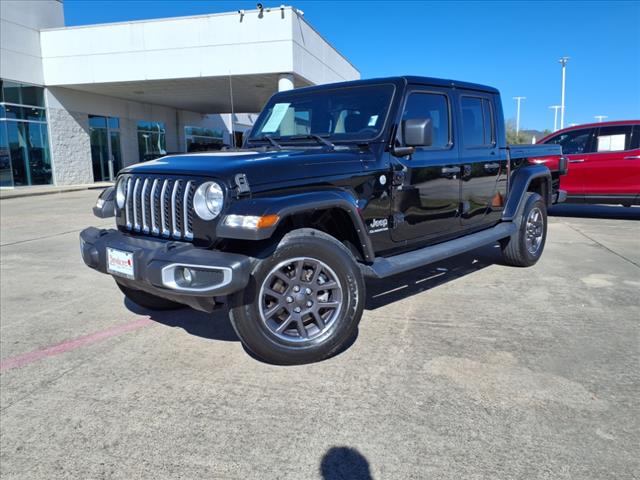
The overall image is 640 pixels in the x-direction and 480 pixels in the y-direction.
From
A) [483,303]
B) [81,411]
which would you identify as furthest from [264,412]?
[483,303]

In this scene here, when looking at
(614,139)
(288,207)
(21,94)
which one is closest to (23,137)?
(21,94)

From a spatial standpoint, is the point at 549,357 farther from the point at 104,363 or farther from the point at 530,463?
the point at 104,363

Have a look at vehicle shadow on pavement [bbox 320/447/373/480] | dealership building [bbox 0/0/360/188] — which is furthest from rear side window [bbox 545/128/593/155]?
vehicle shadow on pavement [bbox 320/447/373/480]

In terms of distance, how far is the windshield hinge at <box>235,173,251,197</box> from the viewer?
115 inches

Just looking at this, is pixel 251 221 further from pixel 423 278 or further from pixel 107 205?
pixel 423 278

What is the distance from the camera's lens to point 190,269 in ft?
9.18

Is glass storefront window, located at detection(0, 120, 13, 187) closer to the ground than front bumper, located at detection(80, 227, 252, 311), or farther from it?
farther from it

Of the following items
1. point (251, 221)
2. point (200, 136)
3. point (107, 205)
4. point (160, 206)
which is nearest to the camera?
point (251, 221)

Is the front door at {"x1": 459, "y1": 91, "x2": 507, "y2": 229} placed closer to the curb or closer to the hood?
the hood

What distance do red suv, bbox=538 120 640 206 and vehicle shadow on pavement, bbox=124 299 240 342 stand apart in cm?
797

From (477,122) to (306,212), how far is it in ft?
8.99

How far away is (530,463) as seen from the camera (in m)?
2.23

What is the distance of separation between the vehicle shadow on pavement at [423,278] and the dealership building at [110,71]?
1054 centimetres

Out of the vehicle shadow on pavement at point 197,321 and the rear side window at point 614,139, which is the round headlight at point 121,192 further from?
the rear side window at point 614,139
